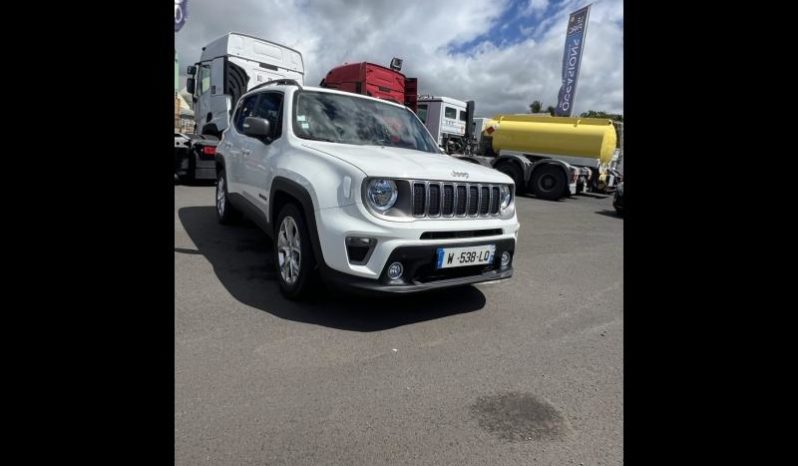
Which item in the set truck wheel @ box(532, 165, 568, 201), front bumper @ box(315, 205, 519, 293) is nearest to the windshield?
front bumper @ box(315, 205, 519, 293)

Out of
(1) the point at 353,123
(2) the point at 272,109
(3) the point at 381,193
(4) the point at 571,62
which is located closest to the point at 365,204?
(3) the point at 381,193

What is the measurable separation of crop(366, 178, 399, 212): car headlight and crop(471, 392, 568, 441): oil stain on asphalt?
1.37 meters

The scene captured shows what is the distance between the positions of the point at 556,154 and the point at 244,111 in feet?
36.3

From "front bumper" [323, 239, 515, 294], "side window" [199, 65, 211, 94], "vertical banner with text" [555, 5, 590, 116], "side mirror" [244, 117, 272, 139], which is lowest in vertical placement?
"front bumper" [323, 239, 515, 294]

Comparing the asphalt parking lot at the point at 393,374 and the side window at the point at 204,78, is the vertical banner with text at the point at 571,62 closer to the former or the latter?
the side window at the point at 204,78

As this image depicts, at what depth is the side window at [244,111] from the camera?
16.8 feet

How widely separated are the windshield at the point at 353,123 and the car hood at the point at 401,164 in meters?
0.24

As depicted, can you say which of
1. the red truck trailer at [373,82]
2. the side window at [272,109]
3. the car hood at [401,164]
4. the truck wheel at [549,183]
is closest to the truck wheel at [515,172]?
the truck wheel at [549,183]

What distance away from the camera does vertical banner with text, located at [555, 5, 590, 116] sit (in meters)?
19.1

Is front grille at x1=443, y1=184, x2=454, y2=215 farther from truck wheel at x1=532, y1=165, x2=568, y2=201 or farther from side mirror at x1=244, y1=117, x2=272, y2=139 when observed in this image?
truck wheel at x1=532, y1=165, x2=568, y2=201
